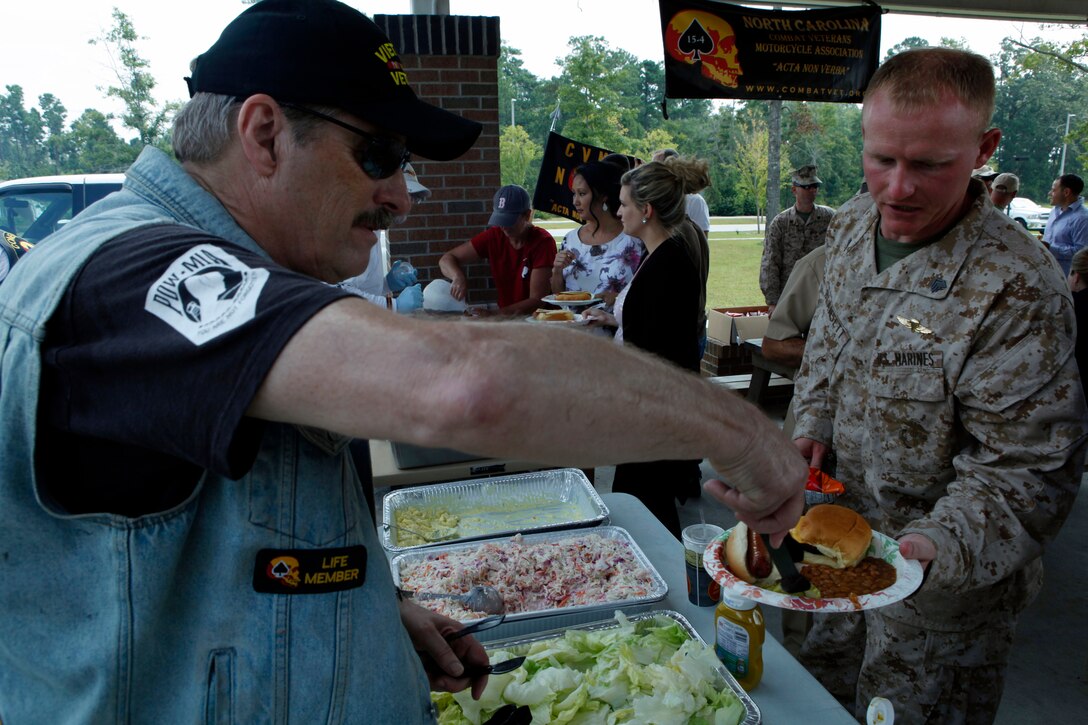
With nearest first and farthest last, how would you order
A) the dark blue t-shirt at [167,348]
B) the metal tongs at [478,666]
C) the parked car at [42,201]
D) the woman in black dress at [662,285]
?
1. the dark blue t-shirt at [167,348]
2. the metal tongs at [478,666]
3. the woman in black dress at [662,285]
4. the parked car at [42,201]

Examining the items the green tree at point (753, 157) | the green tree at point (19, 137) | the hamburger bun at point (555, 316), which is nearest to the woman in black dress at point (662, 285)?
the hamburger bun at point (555, 316)

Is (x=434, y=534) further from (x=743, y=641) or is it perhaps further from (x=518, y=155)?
(x=518, y=155)

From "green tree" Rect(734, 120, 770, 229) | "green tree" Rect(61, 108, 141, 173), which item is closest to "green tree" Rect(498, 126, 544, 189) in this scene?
"green tree" Rect(61, 108, 141, 173)

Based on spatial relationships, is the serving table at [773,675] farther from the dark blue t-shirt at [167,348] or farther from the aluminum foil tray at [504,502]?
the dark blue t-shirt at [167,348]

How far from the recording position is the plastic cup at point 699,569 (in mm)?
1875

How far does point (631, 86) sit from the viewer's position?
1484 centimetres

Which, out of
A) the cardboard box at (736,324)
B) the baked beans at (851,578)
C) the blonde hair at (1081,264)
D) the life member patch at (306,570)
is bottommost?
the cardboard box at (736,324)

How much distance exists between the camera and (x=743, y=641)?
1547 millimetres

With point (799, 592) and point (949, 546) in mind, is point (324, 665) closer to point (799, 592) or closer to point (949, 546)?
point (799, 592)

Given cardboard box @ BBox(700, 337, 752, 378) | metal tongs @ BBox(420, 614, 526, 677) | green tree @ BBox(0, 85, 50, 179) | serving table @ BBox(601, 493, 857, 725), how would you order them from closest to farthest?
metal tongs @ BBox(420, 614, 526, 677), serving table @ BBox(601, 493, 857, 725), cardboard box @ BBox(700, 337, 752, 378), green tree @ BBox(0, 85, 50, 179)

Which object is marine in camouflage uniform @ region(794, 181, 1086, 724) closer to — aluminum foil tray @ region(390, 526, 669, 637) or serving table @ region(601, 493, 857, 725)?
serving table @ region(601, 493, 857, 725)

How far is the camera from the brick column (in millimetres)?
5258

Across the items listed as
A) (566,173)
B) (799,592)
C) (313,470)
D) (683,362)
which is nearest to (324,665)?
(313,470)

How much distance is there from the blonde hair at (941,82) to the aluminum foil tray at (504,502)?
152 cm
